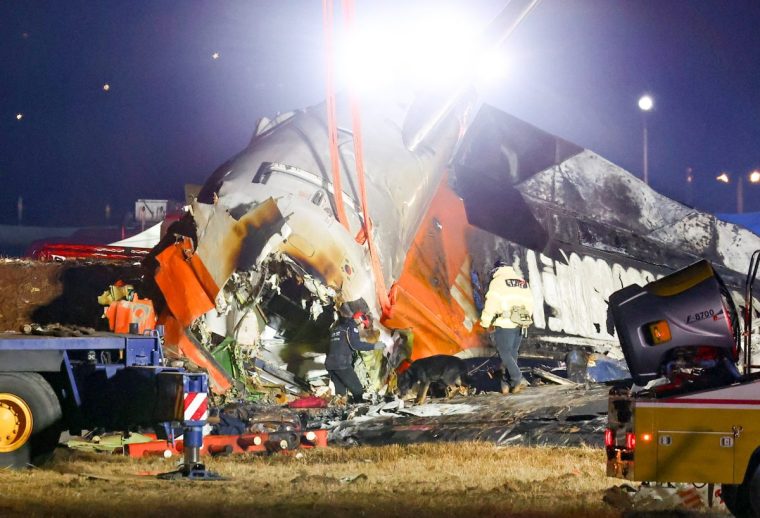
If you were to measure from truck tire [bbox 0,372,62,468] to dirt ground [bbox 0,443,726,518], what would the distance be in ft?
0.74

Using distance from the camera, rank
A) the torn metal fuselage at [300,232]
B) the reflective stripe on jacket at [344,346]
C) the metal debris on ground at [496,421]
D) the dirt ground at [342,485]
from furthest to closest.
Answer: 1. the reflective stripe on jacket at [344,346]
2. the torn metal fuselage at [300,232]
3. the metal debris on ground at [496,421]
4. the dirt ground at [342,485]

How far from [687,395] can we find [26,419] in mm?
6108

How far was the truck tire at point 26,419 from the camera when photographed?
30.3 ft

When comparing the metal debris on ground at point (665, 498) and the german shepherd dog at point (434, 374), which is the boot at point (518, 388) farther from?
the metal debris on ground at point (665, 498)

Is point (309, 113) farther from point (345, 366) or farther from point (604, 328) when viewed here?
point (604, 328)

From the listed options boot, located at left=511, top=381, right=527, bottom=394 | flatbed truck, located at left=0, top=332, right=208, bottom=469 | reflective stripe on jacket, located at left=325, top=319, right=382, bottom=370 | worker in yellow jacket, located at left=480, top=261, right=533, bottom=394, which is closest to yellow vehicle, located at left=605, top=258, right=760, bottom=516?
flatbed truck, located at left=0, top=332, right=208, bottom=469

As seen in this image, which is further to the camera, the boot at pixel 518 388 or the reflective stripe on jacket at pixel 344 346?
the reflective stripe on jacket at pixel 344 346

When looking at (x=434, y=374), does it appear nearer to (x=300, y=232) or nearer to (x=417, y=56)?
(x=300, y=232)

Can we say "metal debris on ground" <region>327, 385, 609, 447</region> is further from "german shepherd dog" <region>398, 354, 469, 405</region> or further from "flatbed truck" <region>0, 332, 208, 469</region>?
"flatbed truck" <region>0, 332, 208, 469</region>

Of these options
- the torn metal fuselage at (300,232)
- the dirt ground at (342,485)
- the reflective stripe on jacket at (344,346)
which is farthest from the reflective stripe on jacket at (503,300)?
the dirt ground at (342,485)

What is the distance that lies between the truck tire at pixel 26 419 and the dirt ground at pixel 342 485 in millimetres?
227

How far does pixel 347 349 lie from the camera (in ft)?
48.6

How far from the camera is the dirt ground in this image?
22.6 feet

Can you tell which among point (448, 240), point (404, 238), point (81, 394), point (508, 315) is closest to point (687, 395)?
point (81, 394)
